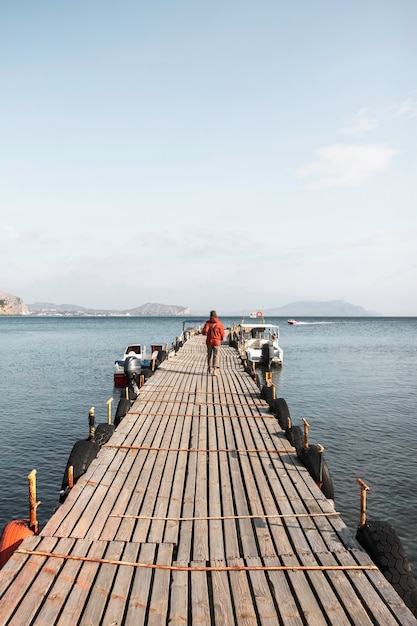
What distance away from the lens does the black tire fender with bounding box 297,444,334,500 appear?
9250mm

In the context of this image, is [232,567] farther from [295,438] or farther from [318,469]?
[295,438]

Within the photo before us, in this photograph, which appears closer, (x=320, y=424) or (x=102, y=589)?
(x=102, y=589)

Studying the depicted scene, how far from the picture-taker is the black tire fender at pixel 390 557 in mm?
5863

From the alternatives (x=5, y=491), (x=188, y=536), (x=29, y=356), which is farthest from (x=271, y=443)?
(x=29, y=356)

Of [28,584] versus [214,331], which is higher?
[214,331]

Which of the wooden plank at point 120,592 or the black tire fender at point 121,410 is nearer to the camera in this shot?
the wooden plank at point 120,592

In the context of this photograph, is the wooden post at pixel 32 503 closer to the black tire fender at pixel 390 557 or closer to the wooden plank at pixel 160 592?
the wooden plank at pixel 160 592

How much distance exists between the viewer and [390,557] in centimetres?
621

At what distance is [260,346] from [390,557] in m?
36.8

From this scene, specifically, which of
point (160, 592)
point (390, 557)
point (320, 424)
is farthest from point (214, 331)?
point (160, 592)

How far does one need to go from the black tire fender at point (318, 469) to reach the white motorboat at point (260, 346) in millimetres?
25931

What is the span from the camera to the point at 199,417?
1375cm

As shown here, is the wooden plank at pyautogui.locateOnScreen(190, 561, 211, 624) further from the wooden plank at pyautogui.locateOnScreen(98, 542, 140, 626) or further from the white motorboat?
the white motorboat

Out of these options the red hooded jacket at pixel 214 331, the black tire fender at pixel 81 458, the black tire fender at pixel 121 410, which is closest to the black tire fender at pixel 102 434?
the black tire fender at pixel 81 458
